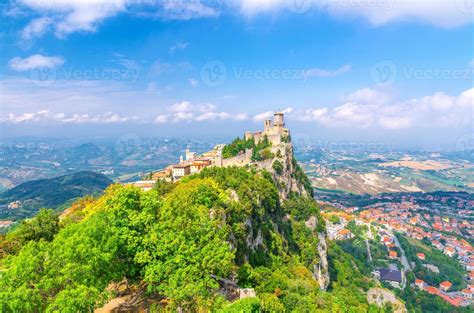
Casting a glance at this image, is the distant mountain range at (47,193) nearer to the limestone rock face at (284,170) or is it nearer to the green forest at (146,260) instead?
the limestone rock face at (284,170)

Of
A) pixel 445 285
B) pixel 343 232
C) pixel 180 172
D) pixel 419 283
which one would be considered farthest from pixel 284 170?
pixel 445 285

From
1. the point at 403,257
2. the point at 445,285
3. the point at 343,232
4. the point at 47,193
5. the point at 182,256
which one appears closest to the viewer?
the point at 182,256

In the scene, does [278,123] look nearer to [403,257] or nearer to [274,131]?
[274,131]

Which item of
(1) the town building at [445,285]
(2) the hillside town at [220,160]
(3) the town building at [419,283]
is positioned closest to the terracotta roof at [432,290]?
(3) the town building at [419,283]

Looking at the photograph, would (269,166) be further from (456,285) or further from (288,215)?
(456,285)

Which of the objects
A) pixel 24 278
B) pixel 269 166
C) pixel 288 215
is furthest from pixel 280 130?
pixel 24 278

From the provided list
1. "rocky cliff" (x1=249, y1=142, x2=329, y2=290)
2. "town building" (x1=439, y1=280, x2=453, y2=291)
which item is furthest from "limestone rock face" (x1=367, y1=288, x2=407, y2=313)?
"town building" (x1=439, y1=280, x2=453, y2=291)
